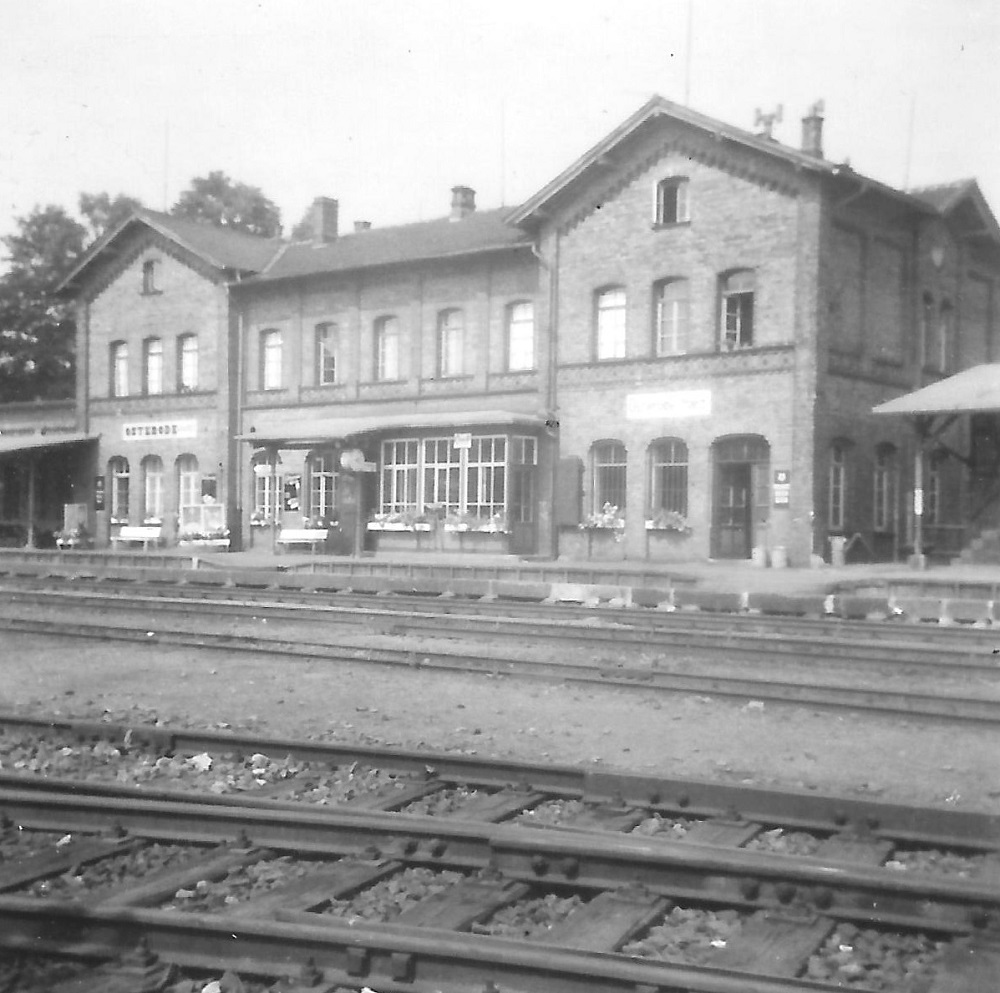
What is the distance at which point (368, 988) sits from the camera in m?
4.12

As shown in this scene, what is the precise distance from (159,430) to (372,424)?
30.9 ft

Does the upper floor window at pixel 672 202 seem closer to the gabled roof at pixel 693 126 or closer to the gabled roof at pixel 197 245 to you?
the gabled roof at pixel 693 126

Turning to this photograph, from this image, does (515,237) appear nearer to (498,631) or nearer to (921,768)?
(498,631)

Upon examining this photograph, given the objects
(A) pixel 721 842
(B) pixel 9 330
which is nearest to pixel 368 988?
(A) pixel 721 842

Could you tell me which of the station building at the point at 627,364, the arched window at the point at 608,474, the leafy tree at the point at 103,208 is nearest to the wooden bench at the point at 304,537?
the station building at the point at 627,364

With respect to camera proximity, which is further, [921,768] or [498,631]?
[498,631]

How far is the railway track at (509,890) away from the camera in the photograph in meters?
4.20

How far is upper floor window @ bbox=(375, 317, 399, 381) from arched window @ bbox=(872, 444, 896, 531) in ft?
40.4

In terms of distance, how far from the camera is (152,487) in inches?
1481

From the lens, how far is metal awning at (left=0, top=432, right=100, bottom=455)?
3731 cm

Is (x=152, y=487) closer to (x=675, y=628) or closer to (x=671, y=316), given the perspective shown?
(x=671, y=316)

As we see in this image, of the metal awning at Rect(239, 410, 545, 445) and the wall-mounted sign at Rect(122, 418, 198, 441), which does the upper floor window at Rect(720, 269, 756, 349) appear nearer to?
the metal awning at Rect(239, 410, 545, 445)

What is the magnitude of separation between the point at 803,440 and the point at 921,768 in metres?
18.0

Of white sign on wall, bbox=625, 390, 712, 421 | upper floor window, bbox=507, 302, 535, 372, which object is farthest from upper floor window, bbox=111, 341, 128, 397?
white sign on wall, bbox=625, 390, 712, 421
